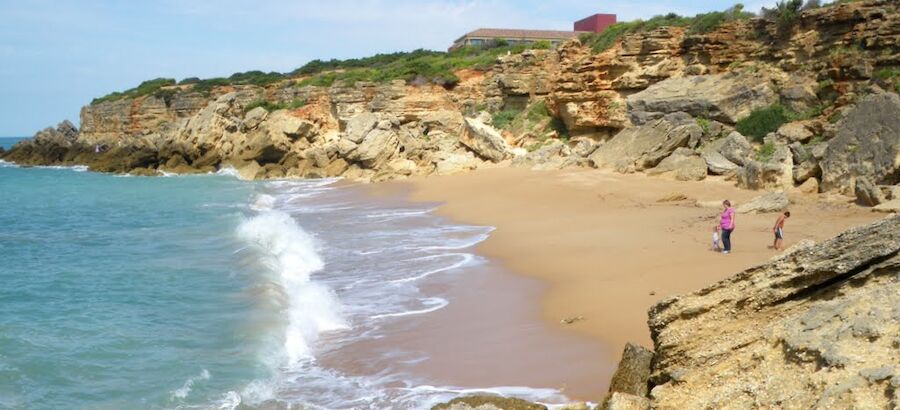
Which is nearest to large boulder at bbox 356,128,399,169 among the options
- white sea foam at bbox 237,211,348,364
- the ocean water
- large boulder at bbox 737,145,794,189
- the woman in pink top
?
the ocean water

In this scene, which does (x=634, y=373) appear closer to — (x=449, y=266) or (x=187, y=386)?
(x=187, y=386)

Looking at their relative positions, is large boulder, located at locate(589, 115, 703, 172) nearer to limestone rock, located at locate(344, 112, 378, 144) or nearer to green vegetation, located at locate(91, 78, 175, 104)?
limestone rock, located at locate(344, 112, 378, 144)

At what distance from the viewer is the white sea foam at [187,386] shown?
7.56 metres

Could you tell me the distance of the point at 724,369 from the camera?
4570mm

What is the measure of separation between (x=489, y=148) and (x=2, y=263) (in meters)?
20.1

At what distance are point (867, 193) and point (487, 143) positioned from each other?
18.9 metres

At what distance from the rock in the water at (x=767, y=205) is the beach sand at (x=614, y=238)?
0.90ft

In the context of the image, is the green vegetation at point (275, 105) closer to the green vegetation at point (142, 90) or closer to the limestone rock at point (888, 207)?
the green vegetation at point (142, 90)

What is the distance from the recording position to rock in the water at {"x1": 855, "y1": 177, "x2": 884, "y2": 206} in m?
14.3

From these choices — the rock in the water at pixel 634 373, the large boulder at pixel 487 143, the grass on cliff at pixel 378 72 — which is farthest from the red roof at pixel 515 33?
the rock in the water at pixel 634 373

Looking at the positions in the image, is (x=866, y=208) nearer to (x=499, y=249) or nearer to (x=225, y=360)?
(x=499, y=249)

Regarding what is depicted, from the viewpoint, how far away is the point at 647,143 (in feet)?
78.3

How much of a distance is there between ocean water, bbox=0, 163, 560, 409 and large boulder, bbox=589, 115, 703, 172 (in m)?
6.87

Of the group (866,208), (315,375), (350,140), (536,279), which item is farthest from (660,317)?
(350,140)
